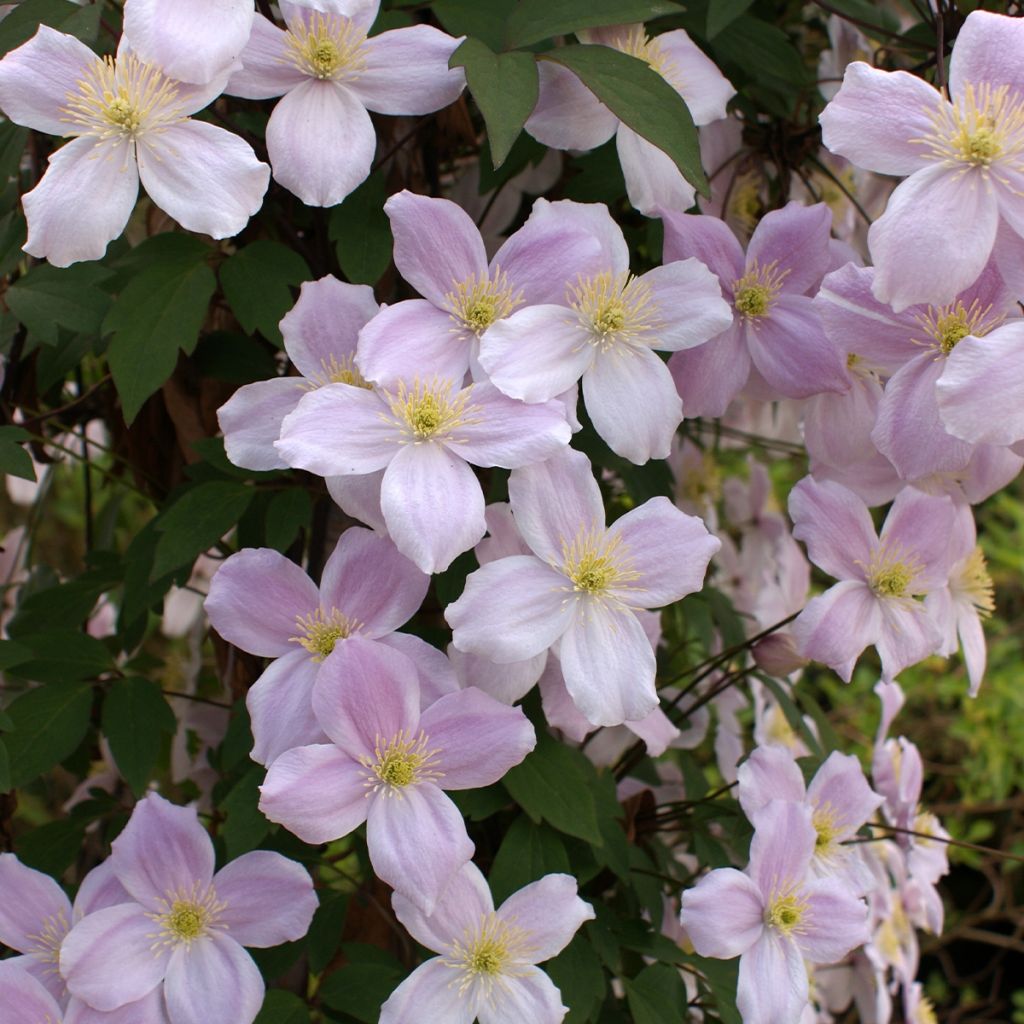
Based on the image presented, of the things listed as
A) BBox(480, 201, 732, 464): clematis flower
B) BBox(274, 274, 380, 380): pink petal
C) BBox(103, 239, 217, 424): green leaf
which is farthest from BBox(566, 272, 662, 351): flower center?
BBox(103, 239, 217, 424): green leaf

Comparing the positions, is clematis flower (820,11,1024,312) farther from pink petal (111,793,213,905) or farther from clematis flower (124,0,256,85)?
pink petal (111,793,213,905)

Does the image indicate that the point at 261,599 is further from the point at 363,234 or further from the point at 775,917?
the point at 775,917

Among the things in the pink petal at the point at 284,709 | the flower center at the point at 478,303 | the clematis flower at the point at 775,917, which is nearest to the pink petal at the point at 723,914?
the clematis flower at the point at 775,917

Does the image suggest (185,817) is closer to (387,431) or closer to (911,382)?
(387,431)

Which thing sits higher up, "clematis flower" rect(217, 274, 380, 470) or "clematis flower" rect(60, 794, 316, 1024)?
"clematis flower" rect(217, 274, 380, 470)

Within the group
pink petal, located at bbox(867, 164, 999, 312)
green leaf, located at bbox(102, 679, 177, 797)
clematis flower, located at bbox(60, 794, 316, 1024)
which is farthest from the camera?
green leaf, located at bbox(102, 679, 177, 797)

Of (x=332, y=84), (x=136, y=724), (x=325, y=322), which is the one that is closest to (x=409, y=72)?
(x=332, y=84)
